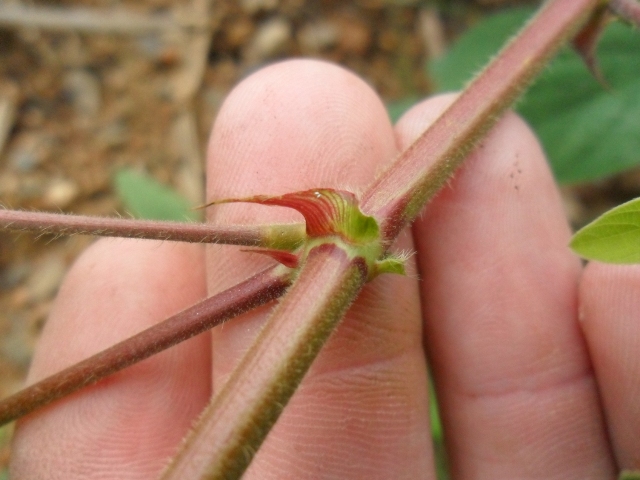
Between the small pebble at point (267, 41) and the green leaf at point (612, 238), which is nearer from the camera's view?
the green leaf at point (612, 238)

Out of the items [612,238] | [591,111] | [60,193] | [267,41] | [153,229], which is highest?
[267,41]

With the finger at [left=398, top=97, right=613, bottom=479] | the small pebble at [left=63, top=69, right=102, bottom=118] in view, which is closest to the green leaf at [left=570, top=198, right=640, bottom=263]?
the finger at [left=398, top=97, right=613, bottom=479]

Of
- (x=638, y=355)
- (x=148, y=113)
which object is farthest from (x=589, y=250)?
(x=148, y=113)

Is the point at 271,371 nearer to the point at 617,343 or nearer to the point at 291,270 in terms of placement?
the point at 291,270

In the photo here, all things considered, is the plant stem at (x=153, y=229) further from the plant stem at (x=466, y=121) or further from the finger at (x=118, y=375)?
the finger at (x=118, y=375)

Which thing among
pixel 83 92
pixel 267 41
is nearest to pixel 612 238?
pixel 267 41

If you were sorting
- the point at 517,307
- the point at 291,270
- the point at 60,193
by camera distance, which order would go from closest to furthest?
the point at 291,270 → the point at 517,307 → the point at 60,193

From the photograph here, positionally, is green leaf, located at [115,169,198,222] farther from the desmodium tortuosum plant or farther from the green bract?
the green bract

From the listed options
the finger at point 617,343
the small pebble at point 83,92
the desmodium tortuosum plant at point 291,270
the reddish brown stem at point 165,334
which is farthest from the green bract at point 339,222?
the small pebble at point 83,92

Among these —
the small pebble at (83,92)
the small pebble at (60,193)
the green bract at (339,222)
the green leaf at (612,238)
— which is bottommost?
the green leaf at (612,238)
